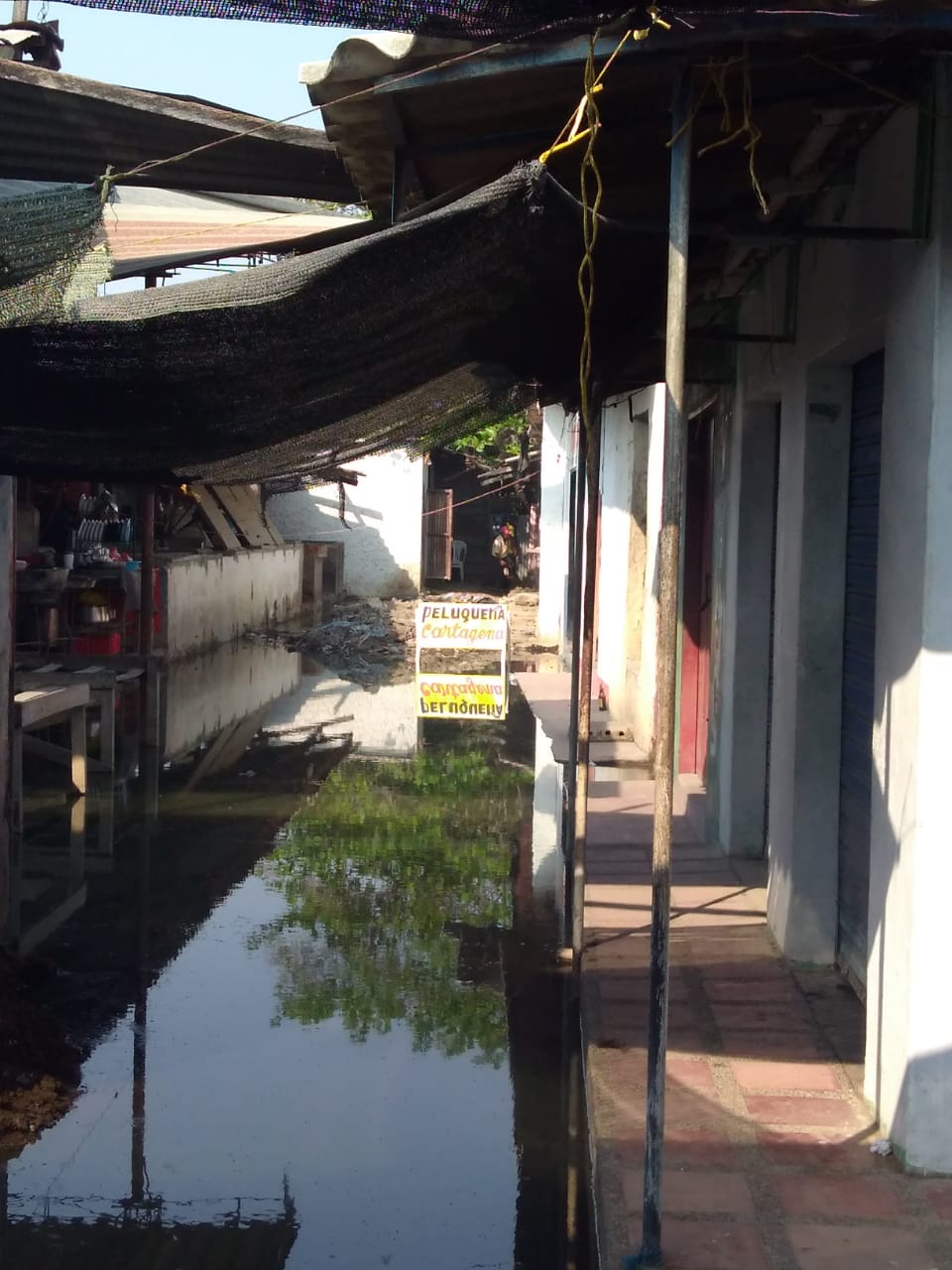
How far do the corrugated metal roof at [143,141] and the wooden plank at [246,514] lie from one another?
1556cm

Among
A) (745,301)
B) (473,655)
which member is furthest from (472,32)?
(473,655)

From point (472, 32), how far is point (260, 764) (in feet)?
28.4

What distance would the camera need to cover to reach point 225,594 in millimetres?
20172

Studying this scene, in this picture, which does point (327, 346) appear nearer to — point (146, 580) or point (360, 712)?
point (146, 580)

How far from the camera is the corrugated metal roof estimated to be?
4898 mm

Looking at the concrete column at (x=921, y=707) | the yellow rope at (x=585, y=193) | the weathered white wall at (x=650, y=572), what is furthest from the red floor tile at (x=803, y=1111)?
the weathered white wall at (x=650, y=572)

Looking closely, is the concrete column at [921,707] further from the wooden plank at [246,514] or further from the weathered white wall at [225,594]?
the wooden plank at [246,514]

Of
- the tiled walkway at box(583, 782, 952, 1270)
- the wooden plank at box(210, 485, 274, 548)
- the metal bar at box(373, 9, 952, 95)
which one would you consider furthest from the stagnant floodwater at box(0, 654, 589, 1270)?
the wooden plank at box(210, 485, 274, 548)

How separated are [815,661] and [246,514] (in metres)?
18.1

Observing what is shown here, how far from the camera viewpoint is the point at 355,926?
7031 millimetres

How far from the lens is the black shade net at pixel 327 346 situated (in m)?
3.72

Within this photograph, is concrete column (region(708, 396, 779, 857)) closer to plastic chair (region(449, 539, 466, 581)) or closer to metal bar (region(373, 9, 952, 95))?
metal bar (region(373, 9, 952, 95))

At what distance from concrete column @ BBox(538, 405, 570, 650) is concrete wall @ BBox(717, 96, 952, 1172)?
44.4 ft

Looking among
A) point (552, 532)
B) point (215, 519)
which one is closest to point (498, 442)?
point (552, 532)
